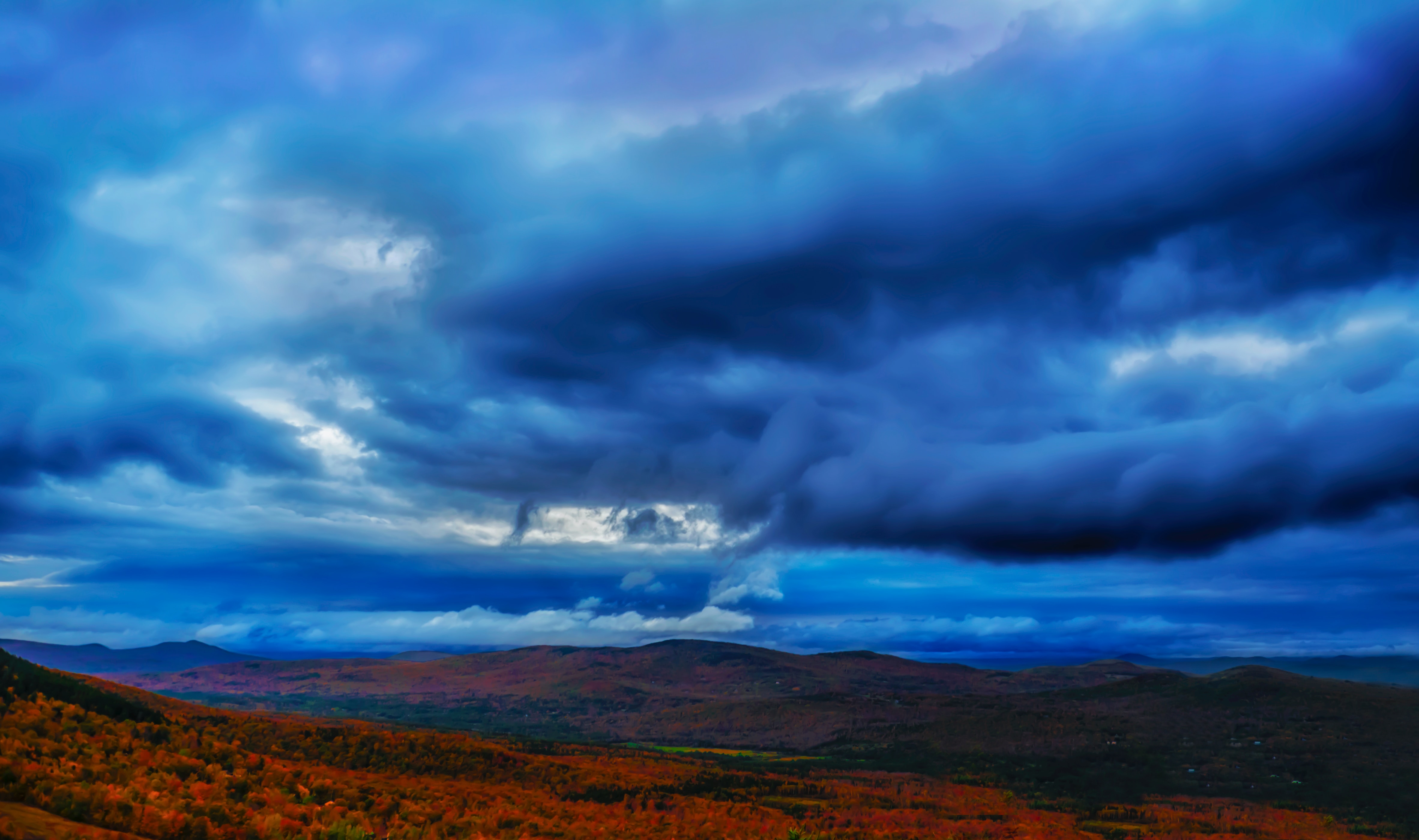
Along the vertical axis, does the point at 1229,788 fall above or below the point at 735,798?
below

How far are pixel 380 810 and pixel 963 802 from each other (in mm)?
71524

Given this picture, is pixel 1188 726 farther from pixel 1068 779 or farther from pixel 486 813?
pixel 486 813

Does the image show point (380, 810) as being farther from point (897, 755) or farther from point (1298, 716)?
point (1298, 716)

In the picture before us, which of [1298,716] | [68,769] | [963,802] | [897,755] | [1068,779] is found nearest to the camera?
[68,769]

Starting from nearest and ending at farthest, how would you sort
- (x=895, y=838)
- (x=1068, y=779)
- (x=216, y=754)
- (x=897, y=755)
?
1. (x=216, y=754)
2. (x=895, y=838)
3. (x=1068, y=779)
4. (x=897, y=755)

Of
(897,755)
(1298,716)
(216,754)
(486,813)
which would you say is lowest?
(897,755)

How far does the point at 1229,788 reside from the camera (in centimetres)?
10831

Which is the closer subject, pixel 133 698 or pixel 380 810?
pixel 380 810

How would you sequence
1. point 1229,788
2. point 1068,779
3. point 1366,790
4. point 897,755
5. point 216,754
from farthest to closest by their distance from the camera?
point 897,755, point 1068,779, point 1229,788, point 1366,790, point 216,754

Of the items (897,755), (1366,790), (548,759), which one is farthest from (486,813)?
(897,755)

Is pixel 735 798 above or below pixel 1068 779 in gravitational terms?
above

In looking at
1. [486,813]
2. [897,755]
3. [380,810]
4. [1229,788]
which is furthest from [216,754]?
[897,755]

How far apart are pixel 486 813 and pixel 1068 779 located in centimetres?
10836

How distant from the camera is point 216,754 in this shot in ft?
113
